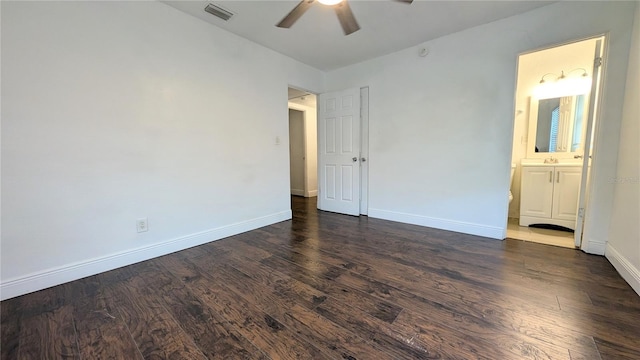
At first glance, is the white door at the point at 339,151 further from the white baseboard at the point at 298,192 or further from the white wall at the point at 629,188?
the white wall at the point at 629,188

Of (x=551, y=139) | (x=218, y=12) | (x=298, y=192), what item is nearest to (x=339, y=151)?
(x=298, y=192)

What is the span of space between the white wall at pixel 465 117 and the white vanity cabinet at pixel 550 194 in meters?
0.88

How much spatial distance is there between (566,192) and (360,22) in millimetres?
3255

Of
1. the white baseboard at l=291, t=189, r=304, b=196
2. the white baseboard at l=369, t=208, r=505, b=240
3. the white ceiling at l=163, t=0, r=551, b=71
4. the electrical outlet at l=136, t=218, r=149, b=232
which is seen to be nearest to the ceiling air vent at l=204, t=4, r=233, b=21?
the white ceiling at l=163, t=0, r=551, b=71

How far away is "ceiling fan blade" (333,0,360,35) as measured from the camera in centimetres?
189

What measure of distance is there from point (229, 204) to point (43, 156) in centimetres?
154

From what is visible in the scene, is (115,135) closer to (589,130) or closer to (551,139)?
(589,130)

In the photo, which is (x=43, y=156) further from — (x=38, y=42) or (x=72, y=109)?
(x=38, y=42)

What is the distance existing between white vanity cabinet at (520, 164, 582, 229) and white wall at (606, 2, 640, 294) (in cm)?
94

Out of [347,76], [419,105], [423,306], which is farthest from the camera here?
[347,76]

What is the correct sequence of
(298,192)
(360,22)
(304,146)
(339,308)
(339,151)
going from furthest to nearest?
(298,192), (304,146), (339,151), (360,22), (339,308)

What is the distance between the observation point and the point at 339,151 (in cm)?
398

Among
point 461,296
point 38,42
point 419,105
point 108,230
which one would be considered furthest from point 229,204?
point 419,105

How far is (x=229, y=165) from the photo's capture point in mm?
2879
